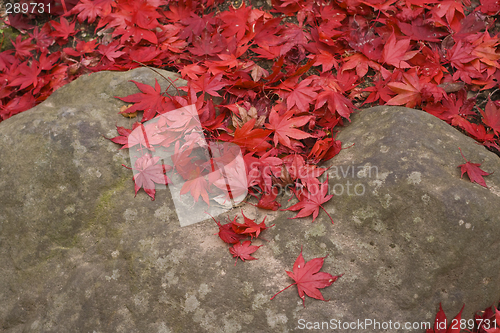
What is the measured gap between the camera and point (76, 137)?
204cm

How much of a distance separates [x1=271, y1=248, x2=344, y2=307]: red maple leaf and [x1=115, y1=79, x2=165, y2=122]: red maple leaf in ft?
4.23

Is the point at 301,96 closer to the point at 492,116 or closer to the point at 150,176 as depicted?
the point at 150,176

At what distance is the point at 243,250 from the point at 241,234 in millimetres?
93

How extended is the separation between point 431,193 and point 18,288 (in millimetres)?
2310

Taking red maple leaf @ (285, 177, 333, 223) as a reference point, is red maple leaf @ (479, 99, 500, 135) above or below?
above

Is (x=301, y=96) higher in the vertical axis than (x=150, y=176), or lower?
higher

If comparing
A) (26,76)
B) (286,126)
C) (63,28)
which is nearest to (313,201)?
(286,126)

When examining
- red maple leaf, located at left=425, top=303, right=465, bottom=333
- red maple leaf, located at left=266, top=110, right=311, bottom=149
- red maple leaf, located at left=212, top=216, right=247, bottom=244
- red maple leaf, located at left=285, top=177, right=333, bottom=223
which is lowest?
red maple leaf, located at left=425, top=303, right=465, bottom=333

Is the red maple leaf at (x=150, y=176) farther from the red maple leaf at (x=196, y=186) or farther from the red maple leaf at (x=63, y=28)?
the red maple leaf at (x=63, y=28)

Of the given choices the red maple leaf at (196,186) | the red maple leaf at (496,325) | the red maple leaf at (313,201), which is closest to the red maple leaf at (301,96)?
the red maple leaf at (313,201)

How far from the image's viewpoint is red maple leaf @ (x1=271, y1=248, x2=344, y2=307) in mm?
1634

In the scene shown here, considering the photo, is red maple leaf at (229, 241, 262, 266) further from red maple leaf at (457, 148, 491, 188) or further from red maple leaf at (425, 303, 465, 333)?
red maple leaf at (457, 148, 491, 188)

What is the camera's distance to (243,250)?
1.75m

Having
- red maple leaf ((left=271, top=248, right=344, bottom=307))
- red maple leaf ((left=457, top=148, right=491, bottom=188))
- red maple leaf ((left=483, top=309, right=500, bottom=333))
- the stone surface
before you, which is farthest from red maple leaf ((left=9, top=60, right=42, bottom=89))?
red maple leaf ((left=483, top=309, right=500, bottom=333))
